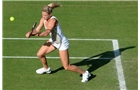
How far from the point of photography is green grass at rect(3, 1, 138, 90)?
12.0 m

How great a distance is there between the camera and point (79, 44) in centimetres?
1508

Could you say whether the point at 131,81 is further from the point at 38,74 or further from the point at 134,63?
the point at 38,74

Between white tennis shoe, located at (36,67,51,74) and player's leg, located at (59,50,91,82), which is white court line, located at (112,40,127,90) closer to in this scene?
player's leg, located at (59,50,91,82)

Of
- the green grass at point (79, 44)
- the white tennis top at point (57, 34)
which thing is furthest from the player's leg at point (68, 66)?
the white tennis top at point (57, 34)

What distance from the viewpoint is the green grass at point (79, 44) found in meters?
12.0

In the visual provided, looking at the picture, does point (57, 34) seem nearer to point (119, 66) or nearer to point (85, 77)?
point (85, 77)

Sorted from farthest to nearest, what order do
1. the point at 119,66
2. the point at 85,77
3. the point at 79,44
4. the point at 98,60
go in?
the point at 79,44 → the point at 98,60 → the point at 119,66 → the point at 85,77

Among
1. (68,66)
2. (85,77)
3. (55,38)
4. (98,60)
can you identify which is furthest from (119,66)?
(55,38)

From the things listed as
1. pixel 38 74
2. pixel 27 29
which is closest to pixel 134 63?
pixel 38 74

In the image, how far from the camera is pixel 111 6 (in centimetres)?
1952

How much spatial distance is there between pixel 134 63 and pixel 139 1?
5.90 meters

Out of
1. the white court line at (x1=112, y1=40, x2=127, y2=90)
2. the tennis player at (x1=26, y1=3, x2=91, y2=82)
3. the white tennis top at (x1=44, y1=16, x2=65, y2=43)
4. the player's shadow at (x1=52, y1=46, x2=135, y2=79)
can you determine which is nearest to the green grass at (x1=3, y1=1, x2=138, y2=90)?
the player's shadow at (x1=52, y1=46, x2=135, y2=79)

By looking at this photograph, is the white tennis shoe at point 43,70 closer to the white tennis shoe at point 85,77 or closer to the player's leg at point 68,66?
the player's leg at point 68,66

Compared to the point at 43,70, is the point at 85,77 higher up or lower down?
A: lower down
